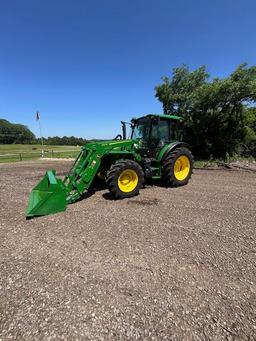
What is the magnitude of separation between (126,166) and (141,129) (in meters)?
2.16

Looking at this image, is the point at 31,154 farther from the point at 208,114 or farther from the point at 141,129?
the point at 141,129

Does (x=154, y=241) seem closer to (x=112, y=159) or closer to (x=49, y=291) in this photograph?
(x=49, y=291)

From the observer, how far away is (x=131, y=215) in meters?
4.94

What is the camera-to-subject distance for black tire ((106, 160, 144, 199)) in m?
5.69

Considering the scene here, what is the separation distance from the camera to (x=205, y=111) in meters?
15.0


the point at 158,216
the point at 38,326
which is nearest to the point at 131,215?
the point at 158,216

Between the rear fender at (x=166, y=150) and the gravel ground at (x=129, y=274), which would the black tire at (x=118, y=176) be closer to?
the gravel ground at (x=129, y=274)

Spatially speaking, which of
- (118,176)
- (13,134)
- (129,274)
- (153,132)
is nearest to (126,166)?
(118,176)

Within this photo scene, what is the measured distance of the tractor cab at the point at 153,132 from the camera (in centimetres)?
721

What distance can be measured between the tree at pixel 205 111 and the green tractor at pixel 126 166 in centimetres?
729

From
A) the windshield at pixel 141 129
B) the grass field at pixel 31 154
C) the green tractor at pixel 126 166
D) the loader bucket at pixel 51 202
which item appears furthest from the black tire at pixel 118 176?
the grass field at pixel 31 154

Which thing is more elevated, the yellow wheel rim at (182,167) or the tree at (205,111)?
the tree at (205,111)

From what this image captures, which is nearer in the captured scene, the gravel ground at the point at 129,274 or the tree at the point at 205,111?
the gravel ground at the point at 129,274

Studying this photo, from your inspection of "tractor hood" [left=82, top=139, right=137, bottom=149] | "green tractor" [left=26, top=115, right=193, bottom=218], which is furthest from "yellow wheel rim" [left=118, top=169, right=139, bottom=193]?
"tractor hood" [left=82, top=139, right=137, bottom=149]
